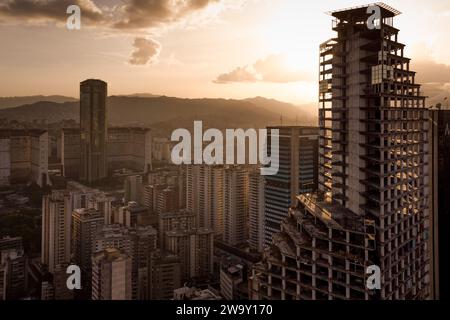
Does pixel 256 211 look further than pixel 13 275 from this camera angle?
Yes

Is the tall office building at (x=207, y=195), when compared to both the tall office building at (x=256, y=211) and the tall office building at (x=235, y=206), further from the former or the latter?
the tall office building at (x=256, y=211)

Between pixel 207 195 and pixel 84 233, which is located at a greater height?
pixel 207 195

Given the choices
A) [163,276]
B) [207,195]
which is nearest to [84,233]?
[163,276]

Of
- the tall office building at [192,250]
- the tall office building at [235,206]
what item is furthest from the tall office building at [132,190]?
the tall office building at [192,250]

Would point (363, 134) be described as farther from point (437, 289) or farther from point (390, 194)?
point (437, 289)

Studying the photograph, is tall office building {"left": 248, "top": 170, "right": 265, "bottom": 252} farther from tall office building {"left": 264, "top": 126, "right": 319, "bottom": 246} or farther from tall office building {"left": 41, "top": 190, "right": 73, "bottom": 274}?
tall office building {"left": 41, "top": 190, "right": 73, "bottom": 274}

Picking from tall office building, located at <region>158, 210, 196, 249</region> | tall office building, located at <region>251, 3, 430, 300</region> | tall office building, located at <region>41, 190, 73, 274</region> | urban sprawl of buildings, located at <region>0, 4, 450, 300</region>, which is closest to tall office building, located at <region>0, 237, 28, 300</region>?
urban sprawl of buildings, located at <region>0, 4, 450, 300</region>

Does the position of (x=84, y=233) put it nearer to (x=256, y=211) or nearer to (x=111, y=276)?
(x=111, y=276)
